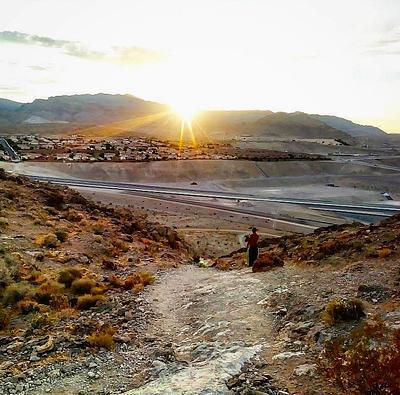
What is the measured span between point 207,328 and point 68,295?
205 inches

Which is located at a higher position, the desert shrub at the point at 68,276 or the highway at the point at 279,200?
the desert shrub at the point at 68,276

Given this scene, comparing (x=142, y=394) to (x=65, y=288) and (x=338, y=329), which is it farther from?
(x=65, y=288)

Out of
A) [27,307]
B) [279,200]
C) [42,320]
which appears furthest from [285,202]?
[42,320]

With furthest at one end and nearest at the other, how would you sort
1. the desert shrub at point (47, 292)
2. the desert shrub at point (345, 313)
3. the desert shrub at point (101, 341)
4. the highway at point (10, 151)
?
the highway at point (10, 151)
the desert shrub at point (47, 292)
the desert shrub at point (101, 341)
the desert shrub at point (345, 313)

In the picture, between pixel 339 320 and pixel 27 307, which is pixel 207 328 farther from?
pixel 27 307

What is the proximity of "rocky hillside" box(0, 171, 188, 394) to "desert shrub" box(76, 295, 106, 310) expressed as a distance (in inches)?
1.1

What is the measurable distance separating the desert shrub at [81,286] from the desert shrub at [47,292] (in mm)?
438

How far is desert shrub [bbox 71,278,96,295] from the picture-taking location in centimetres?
1511

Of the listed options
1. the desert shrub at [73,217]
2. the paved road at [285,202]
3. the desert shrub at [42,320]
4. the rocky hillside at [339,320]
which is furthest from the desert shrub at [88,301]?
the paved road at [285,202]

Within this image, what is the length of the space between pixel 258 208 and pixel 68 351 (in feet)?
179

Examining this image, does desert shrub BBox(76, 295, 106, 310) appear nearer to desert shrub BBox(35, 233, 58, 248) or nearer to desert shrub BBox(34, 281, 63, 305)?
desert shrub BBox(34, 281, 63, 305)

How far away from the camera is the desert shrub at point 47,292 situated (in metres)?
14.0

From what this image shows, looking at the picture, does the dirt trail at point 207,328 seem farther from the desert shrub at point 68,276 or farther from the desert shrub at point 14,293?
the desert shrub at point 14,293

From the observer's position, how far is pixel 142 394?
329 inches
